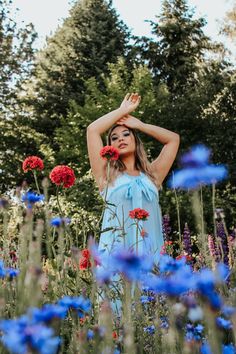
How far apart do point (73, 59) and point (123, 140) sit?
14.4 m

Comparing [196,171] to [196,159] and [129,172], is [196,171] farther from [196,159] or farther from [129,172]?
[129,172]

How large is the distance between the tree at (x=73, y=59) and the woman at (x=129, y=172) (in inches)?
494

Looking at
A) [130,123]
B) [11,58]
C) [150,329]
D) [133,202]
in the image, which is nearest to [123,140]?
[130,123]

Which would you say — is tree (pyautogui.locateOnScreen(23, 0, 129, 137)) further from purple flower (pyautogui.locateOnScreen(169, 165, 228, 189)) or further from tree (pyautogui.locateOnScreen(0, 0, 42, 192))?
purple flower (pyautogui.locateOnScreen(169, 165, 228, 189))

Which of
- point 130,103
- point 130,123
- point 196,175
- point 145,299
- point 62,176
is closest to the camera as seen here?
point 196,175

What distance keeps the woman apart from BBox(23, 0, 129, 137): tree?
41.1 ft

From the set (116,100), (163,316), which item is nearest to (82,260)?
(163,316)

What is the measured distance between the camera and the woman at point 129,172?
12.6 ft

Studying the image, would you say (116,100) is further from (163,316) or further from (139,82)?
(163,316)

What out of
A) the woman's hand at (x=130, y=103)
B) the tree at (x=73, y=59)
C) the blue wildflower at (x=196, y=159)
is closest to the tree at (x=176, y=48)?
the tree at (x=73, y=59)

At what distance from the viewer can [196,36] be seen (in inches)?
800

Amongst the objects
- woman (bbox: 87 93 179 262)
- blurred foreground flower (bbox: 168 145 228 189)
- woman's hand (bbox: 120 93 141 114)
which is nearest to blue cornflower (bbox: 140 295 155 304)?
blurred foreground flower (bbox: 168 145 228 189)

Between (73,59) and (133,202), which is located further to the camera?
(73,59)

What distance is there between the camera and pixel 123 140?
4125mm
